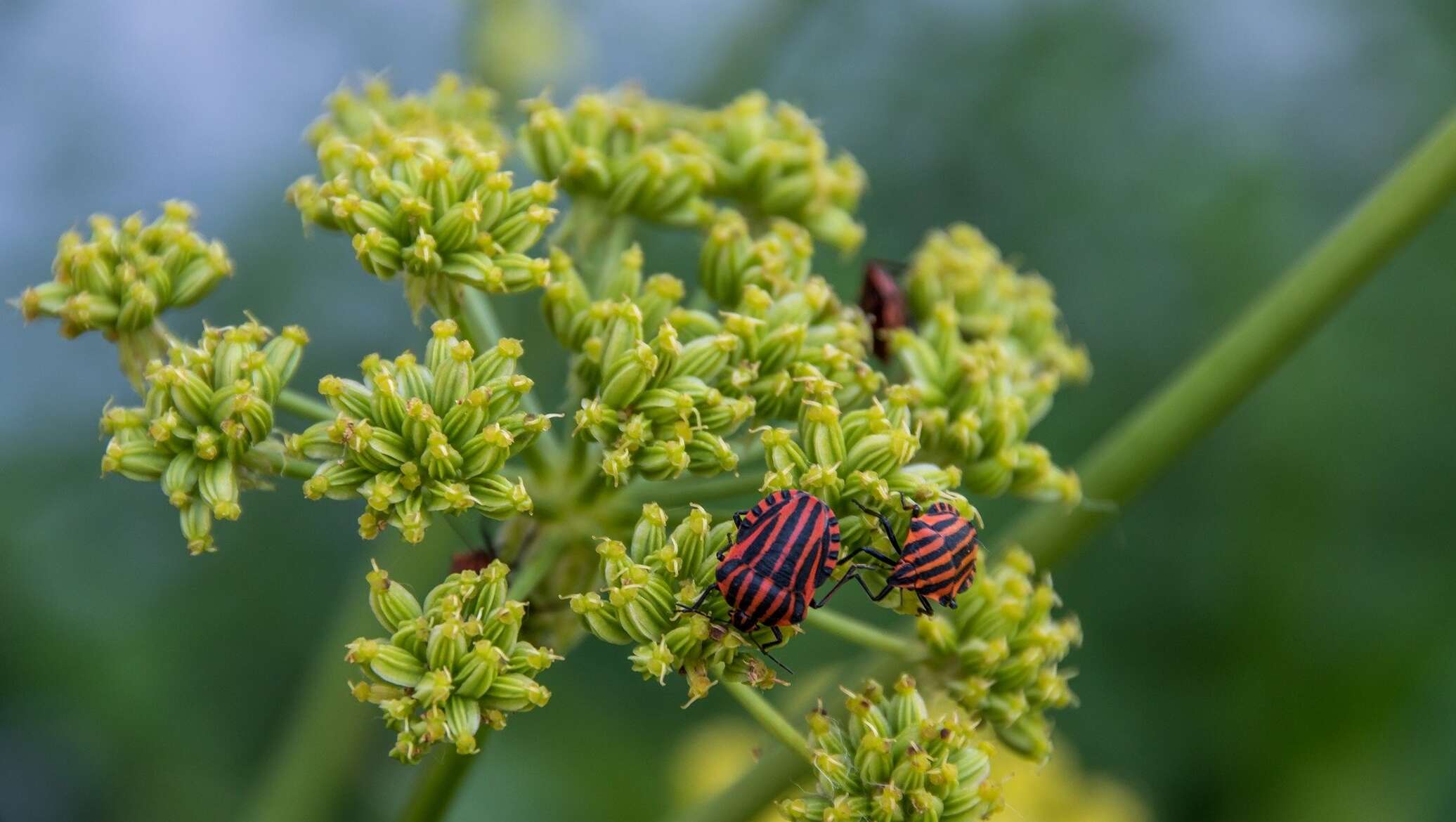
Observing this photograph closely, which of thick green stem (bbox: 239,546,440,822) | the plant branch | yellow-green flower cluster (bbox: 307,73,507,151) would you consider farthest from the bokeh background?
the plant branch

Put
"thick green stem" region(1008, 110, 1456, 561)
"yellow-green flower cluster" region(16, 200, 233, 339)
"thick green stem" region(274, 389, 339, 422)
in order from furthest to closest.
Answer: "yellow-green flower cluster" region(16, 200, 233, 339), "thick green stem" region(274, 389, 339, 422), "thick green stem" region(1008, 110, 1456, 561)

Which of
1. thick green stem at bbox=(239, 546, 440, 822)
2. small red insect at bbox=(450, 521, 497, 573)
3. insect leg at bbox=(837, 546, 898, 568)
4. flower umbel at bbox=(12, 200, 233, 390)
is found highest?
insect leg at bbox=(837, 546, 898, 568)

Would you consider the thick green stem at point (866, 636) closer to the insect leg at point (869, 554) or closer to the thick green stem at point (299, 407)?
the insect leg at point (869, 554)

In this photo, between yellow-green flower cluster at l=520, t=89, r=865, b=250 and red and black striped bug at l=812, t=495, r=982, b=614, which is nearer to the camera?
red and black striped bug at l=812, t=495, r=982, b=614

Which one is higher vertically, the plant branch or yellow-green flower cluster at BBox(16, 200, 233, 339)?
the plant branch

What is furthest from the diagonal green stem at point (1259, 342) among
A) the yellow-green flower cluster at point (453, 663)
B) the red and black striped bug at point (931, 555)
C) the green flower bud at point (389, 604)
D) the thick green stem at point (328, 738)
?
the thick green stem at point (328, 738)

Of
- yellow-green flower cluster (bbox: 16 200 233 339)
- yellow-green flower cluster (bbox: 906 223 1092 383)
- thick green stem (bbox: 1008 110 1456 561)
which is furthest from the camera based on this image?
yellow-green flower cluster (bbox: 906 223 1092 383)

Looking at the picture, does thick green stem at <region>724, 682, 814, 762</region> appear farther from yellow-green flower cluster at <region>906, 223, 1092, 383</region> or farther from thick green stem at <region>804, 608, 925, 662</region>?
yellow-green flower cluster at <region>906, 223, 1092, 383</region>
